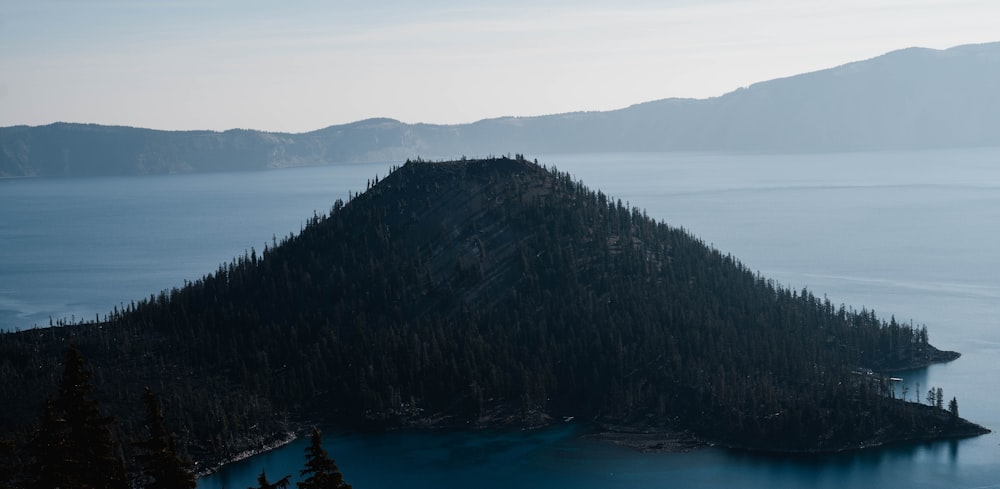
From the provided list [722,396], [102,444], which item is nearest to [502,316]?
[722,396]

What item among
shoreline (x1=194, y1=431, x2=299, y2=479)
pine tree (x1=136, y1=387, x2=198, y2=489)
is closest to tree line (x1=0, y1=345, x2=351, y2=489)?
pine tree (x1=136, y1=387, x2=198, y2=489)

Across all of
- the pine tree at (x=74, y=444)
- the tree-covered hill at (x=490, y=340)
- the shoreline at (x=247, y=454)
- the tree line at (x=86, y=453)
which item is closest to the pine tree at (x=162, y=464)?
the tree line at (x=86, y=453)

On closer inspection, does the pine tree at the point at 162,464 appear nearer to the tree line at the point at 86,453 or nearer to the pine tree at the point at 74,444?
the tree line at the point at 86,453

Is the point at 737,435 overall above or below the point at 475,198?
below

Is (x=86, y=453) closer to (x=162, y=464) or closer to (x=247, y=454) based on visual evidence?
(x=162, y=464)

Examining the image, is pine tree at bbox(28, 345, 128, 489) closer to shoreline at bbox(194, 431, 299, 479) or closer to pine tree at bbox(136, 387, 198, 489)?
pine tree at bbox(136, 387, 198, 489)

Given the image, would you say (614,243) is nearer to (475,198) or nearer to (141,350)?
(475,198)

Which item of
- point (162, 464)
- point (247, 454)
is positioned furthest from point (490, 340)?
point (162, 464)
